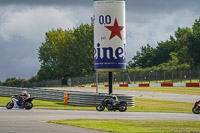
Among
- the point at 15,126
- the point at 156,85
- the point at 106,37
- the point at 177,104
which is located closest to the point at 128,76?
the point at 156,85

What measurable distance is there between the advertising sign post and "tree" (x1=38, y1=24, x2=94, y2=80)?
3498 inches

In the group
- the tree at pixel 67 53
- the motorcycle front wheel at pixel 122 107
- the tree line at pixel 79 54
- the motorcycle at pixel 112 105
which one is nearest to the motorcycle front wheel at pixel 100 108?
the motorcycle at pixel 112 105

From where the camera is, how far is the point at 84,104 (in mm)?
37188

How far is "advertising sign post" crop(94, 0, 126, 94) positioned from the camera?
34.9m

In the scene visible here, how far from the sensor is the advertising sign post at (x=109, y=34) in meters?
34.9

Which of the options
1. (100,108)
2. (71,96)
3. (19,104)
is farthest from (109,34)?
(19,104)

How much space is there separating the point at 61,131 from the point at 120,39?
19048mm

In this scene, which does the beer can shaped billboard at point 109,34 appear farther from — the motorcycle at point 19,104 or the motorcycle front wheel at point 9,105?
the motorcycle front wheel at point 9,105

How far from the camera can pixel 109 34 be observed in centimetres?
3528

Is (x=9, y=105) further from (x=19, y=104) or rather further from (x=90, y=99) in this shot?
(x=90, y=99)

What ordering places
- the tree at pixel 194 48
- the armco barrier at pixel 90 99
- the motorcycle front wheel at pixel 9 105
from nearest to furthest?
the motorcycle front wheel at pixel 9 105 → the armco barrier at pixel 90 99 → the tree at pixel 194 48

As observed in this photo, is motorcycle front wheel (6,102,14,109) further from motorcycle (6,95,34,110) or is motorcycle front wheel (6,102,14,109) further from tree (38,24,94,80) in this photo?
tree (38,24,94,80)

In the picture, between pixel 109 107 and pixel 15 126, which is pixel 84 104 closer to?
pixel 109 107

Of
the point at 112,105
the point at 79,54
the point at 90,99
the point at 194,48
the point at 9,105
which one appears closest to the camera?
the point at 112,105
